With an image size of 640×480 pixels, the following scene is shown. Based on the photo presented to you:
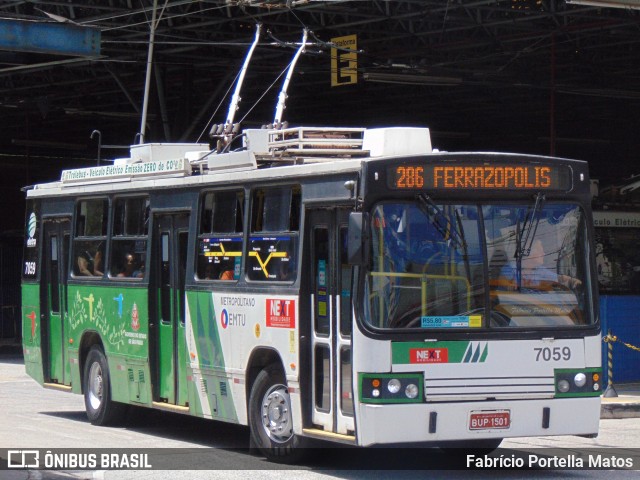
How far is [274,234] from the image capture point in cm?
1220

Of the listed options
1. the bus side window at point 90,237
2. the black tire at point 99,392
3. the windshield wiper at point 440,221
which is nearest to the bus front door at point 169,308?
the black tire at point 99,392

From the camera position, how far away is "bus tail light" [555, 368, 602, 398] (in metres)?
11.0

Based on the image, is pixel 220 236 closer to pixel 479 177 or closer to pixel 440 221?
pixel 440 221

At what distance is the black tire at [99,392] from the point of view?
15320mm

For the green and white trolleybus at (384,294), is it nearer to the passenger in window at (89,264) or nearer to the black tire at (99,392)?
the black tire at (99,392)

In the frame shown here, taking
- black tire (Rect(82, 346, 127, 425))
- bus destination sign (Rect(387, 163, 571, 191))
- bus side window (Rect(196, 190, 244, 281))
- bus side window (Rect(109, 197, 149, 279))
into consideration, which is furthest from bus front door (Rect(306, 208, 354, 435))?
black tire (Rect(82, 346, 127, 425))

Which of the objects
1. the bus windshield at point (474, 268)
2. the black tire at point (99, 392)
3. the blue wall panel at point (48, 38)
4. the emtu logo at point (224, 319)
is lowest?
the black tire at point (99, 392)

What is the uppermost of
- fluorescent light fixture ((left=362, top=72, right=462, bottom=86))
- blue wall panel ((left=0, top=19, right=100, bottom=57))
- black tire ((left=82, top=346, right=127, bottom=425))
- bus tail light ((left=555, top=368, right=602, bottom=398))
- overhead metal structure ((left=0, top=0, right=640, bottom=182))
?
overhead metal structure ((left=0, top=0, right=640, bottom=182))

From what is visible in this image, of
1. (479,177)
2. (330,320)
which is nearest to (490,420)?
(330,320)

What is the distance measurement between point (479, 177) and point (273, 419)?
306 centimetres

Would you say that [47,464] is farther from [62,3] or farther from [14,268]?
[14,268]

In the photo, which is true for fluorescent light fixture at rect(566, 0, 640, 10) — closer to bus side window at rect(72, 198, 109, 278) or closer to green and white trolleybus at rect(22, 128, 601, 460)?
green and white trolleybus at rect(22, 128, 601, 460)

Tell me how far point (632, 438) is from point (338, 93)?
2587 centimetres

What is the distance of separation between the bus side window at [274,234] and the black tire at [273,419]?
3.07 ft
